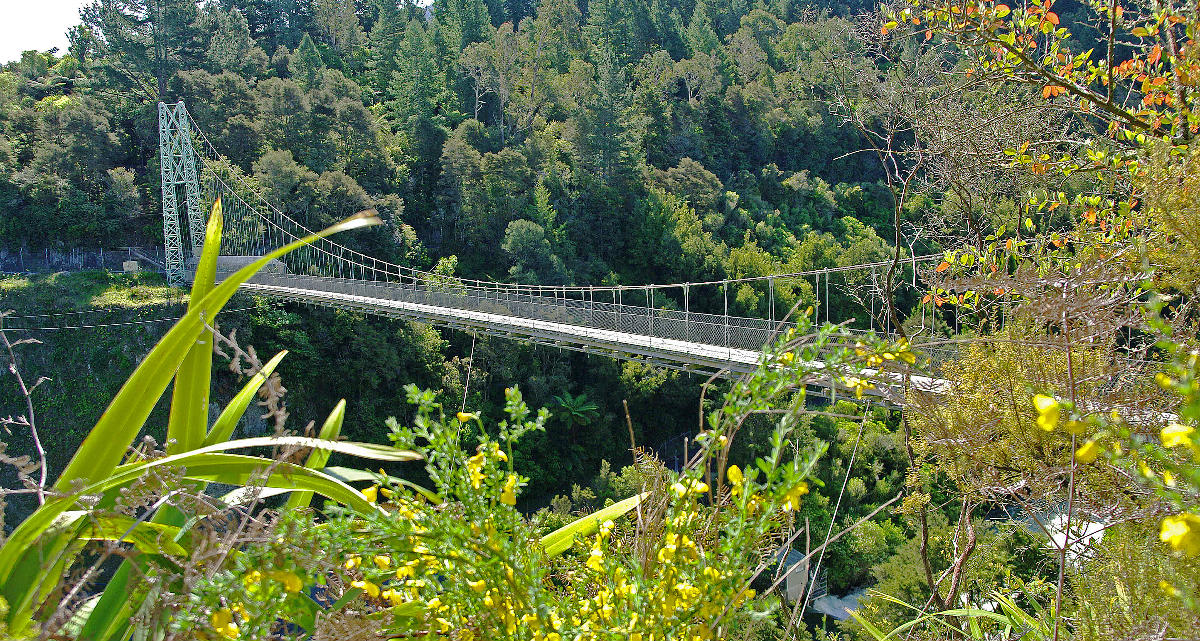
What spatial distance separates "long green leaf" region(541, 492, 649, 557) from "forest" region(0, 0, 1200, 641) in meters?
0.01

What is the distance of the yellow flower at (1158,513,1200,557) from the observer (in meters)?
0.42

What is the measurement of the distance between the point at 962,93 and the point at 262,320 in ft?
39.2

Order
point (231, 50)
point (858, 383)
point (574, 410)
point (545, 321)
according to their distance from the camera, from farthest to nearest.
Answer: point (231, 50), point (574, 410), point (545, 321), point (858, 383)

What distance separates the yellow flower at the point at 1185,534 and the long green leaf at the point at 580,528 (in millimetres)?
666

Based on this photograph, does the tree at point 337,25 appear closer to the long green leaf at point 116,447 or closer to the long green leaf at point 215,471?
the long green leaf at point 116,447

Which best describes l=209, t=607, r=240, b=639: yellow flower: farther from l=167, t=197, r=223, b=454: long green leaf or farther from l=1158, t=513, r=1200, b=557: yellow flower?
l=1158, t=513, r=1200, b=557: yellow flower

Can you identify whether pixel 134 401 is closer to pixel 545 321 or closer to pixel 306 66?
pixel 545 321

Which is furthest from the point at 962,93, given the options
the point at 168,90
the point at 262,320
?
the point at 168,90

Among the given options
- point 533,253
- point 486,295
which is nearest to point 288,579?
point 486,295

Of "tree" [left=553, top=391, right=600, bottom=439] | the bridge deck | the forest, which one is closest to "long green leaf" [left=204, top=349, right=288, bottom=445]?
the forest

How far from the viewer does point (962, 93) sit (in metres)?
2.28

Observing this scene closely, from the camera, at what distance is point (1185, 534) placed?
43 cm

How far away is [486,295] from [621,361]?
16.5ft

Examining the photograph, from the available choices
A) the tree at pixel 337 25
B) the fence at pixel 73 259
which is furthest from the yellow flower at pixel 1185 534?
the tree at pixel 337 25
